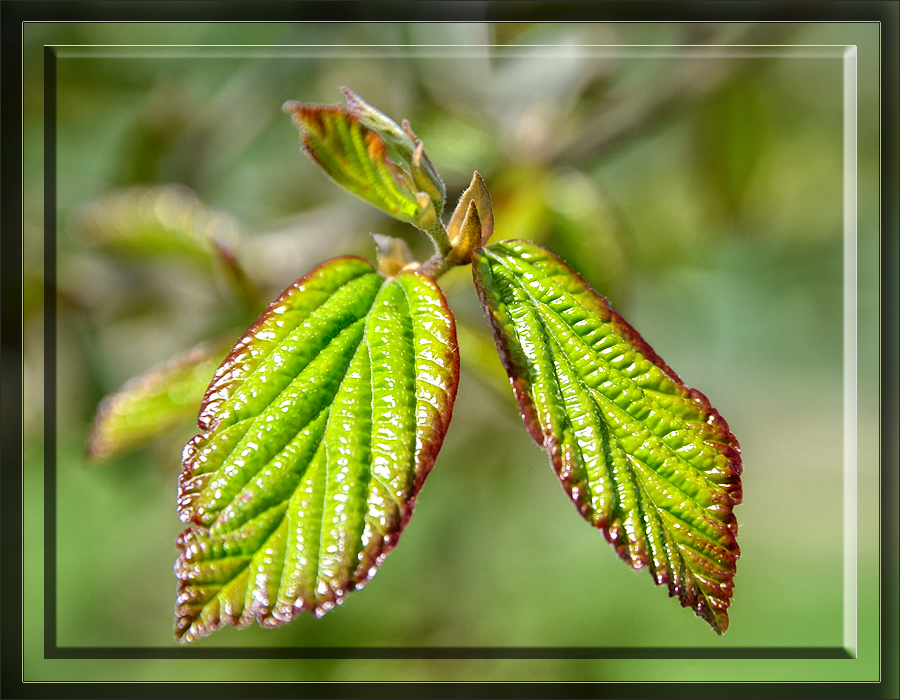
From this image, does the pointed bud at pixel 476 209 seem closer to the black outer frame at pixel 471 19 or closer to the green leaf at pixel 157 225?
the black outer frame at pixel 471 19

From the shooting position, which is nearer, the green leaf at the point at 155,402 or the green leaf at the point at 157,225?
the green leaf at the point at 155,402

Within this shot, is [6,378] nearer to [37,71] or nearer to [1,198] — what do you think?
[1,198]

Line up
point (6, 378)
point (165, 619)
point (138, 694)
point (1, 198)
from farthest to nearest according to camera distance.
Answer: point (165, 619), point (6, 378), point (138, 694), point (1, 198)

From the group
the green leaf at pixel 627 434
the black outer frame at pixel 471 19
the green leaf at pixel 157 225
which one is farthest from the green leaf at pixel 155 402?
the green leaf at pixel 627 434

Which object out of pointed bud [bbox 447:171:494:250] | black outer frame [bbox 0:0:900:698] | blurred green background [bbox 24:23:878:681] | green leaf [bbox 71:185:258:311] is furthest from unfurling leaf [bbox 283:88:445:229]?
green leaf [bbox 71:185:258:311]

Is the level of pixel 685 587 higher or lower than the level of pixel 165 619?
higher

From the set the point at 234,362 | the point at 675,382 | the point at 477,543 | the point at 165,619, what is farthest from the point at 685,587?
the point at 165,619
